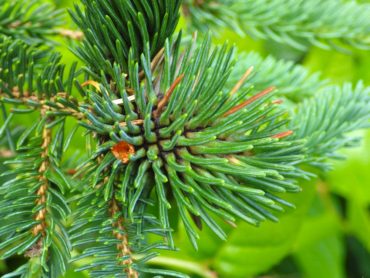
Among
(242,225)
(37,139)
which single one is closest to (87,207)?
(37,139)

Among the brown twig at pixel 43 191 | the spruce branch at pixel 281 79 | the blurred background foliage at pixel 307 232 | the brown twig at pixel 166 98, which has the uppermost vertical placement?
the spruce branch at pixel 281 79

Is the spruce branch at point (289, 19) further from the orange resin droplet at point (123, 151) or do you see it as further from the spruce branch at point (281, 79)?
the orange resin droplet at point (123, 151)

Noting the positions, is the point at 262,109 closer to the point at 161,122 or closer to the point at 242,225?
the point at 161,122

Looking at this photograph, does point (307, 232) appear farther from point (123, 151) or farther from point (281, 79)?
point (123, 151)

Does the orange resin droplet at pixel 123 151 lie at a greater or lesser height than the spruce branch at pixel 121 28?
lesser

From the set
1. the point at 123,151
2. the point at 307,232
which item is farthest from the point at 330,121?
the point at 307,232

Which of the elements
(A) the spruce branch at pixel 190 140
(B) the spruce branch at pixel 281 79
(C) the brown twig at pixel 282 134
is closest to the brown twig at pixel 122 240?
(A) the spruce branch at pixel 190 140
